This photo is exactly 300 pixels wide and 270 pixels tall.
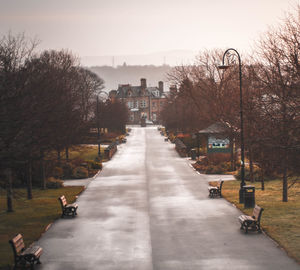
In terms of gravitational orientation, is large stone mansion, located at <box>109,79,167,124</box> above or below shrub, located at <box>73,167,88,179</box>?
above

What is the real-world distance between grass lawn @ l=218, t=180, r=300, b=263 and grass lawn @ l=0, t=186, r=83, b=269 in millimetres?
8887

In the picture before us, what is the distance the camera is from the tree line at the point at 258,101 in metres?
21.7

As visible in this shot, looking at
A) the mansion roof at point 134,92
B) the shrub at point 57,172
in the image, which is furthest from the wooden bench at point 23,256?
the mansion roof at point 134,92

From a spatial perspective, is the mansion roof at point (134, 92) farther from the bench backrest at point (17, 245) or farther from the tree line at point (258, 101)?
the bench backrest at point (17, 245)

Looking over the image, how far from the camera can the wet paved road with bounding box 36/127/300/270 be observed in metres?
15.3

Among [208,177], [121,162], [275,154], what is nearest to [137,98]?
[121,162]

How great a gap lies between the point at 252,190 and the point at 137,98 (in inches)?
5151

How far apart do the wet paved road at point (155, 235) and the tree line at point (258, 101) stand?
3630 millimetres

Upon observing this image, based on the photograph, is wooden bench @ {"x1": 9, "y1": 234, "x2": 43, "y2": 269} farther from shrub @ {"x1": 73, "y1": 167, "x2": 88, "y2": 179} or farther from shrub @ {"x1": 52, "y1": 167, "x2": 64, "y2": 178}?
shrub @ {"x1": 73, "y1": 167, "x2": 88, "y2": 179}

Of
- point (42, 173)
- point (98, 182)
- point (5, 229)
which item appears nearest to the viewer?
point (5, 229)

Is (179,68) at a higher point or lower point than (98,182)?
higher

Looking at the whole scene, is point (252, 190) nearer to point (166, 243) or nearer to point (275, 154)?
point (275, 154)

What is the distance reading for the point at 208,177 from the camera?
3925 centimetres

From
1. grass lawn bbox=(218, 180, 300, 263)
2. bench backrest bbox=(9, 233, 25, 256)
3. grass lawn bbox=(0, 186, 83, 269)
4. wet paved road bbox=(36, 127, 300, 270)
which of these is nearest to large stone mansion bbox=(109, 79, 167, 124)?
grass lawn bbox=(218, 180, 300, 263)
